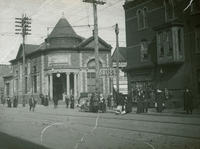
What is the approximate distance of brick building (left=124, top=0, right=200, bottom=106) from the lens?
2084cm

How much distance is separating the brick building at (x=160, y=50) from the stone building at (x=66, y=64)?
54.4 ft

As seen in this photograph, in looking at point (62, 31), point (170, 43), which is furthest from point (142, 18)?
point (62, 31)

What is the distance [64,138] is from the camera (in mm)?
11148

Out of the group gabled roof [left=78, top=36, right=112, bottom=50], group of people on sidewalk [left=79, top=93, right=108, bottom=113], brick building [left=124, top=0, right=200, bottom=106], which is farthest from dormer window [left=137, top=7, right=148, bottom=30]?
gabled roof [left=78, top=36, right=112, bottom=50]

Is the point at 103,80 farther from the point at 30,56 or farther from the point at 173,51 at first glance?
the point at 173,51

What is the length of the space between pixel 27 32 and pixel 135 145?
29.7 m

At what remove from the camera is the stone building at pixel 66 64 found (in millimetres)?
45156

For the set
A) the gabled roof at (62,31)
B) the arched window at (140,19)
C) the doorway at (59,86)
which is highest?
the gabled roof at (62,31)

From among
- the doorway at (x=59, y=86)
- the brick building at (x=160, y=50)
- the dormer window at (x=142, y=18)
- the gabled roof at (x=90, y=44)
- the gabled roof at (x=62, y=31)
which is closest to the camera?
the brick building at (x=160, y=50)

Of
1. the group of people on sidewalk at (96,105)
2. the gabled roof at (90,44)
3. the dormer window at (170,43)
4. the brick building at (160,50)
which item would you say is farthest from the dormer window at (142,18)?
the gabled roof at (90,44)

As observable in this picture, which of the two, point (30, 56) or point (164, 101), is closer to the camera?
point (164, 101)

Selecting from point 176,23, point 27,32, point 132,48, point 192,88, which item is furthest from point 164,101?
point 27,32

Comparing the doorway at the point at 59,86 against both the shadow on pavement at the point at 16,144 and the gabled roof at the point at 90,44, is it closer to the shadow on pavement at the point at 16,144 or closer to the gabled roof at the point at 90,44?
the gabled roof at the point at 90,44

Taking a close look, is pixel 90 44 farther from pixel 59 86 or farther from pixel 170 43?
pixel 170 43
